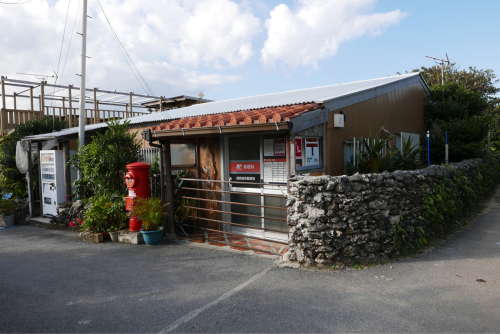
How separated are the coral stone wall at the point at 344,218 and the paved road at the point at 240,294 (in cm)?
31

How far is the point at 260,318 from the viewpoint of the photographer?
11.8 ft

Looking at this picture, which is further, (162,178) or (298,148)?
(162,178)

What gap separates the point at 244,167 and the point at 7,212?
299 inches

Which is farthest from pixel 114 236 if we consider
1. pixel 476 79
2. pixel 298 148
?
pixel 476 79

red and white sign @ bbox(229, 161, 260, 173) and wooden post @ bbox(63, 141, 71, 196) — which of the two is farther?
wooden post @ bbox(63, 141, 71, 196)

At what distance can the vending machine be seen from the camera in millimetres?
9562

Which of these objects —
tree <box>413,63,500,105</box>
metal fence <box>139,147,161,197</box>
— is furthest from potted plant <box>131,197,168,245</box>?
tree <box>413,63,500,105</box>

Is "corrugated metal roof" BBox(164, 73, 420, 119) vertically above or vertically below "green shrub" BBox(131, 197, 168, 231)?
above

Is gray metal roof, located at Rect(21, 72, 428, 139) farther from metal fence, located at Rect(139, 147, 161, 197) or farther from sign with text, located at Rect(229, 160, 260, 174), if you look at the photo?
sign with text, located at Rect(229, 160, 260, 174)

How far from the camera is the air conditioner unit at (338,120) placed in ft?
21.5

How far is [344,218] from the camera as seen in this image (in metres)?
4.96

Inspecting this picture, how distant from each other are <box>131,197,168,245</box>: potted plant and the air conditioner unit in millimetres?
3757

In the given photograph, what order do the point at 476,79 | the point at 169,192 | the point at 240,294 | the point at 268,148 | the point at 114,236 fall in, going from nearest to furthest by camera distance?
the point at 240,294
the point at 268,148
the point at 169,192
the point at 114,236
the point at 476,79

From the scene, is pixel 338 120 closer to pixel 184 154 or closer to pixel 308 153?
pixel 308 153
